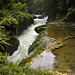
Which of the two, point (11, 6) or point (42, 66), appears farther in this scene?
point (11, 6)

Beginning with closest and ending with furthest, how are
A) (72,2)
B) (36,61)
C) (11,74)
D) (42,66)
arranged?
(11,74), (42,66), (36,61), (72,2)

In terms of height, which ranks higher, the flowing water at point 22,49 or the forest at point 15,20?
the forest at point 15,20

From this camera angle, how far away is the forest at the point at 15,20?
230 cm

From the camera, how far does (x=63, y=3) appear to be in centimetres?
1758

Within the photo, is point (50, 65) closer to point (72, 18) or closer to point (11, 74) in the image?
point (11, 74)

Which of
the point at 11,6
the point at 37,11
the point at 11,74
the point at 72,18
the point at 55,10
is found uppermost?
the point at 37,11

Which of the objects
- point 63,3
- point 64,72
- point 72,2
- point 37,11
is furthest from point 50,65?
point 37,11

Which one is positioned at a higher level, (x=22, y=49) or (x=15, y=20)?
(x=15, y=20)

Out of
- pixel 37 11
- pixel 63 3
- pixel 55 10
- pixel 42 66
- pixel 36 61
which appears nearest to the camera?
pixel 42 66

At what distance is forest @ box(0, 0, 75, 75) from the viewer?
7.56 feet

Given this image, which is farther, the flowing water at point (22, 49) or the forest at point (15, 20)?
the flowing water at point (22, 49)

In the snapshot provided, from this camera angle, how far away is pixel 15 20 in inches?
233

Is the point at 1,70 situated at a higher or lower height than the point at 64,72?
higher

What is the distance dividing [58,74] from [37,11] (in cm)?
4992
